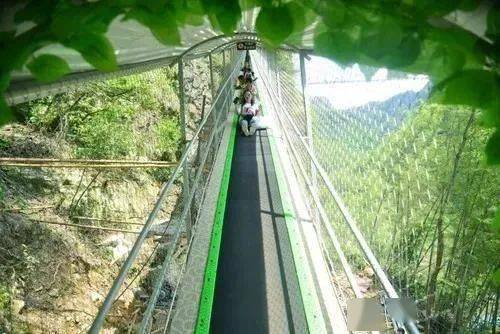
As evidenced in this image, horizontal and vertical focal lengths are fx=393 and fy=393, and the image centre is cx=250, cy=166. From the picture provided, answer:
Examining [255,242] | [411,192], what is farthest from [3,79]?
[411,192]

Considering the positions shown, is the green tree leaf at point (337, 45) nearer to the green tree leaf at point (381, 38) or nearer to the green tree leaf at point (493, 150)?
the green tree leaf at point (381, 38)

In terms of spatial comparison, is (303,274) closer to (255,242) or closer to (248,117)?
(255,242)

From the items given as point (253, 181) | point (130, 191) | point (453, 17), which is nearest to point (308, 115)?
point (253, 181)

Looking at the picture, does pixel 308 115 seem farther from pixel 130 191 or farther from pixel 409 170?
pixel 130 191

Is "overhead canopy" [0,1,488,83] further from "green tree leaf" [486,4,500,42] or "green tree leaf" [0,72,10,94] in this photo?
"green tree leaf" [0,72,10,94]

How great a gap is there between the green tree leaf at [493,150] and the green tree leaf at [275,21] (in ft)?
1.10

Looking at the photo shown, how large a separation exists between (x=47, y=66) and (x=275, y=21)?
1.11 ft

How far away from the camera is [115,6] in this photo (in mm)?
564

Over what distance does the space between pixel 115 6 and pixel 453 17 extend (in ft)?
1.67

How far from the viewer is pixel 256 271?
10.0 ft

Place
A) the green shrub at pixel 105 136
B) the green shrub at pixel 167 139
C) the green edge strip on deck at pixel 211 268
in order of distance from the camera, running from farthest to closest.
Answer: the green shrub at pixel 167 139
the green shrub at pixel 105 136
the green edge strip on deck at pixel 211 268

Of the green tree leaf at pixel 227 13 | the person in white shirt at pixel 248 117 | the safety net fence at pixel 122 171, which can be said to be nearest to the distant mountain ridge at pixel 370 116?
the safety net fence at pixel 122 171

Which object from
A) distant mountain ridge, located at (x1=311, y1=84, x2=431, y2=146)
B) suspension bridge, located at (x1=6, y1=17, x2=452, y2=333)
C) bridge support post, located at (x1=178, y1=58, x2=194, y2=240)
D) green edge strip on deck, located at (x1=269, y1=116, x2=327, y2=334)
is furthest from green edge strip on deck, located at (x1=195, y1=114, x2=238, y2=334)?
distant mountain ridge, located at (x1=311, y1=84, x2=431, y2=146)

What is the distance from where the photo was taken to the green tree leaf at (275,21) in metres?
0.57
